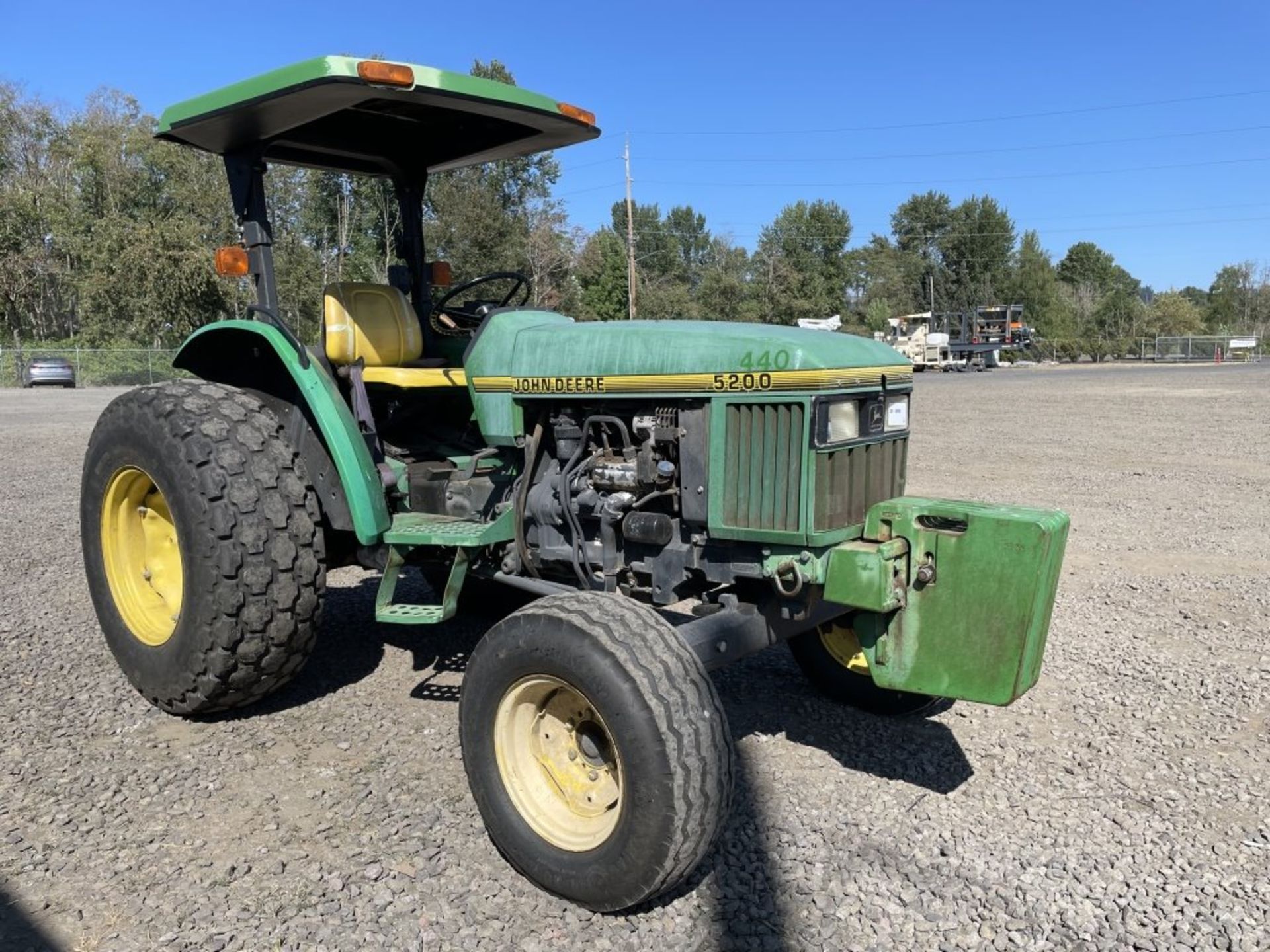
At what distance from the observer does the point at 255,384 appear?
4391 mm

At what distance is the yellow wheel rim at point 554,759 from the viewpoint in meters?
2.84

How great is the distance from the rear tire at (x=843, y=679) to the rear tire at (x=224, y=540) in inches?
78.5

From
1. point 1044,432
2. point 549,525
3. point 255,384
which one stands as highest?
point 255,384

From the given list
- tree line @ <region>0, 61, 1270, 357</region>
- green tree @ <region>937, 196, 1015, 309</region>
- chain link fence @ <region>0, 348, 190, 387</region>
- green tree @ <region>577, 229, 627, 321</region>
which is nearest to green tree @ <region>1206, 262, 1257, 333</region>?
tree line @ <region>0, 61, 1270, 357</region>

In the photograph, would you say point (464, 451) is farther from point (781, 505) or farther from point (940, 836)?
point (940, 836)

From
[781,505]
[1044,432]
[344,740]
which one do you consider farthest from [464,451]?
[1044,432]

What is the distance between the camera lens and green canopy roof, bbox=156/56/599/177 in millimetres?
3299

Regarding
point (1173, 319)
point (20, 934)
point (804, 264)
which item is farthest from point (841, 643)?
point (1173, 319)

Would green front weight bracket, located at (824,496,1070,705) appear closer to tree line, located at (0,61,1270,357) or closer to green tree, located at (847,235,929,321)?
tree line, located at (0,61,1270,357)

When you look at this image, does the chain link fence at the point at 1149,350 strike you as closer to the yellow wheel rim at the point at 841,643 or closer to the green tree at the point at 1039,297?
the green tree at the point at 1039,297

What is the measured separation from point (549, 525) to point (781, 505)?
1.01 metres

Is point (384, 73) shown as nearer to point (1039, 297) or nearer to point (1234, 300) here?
point (1039, 297)

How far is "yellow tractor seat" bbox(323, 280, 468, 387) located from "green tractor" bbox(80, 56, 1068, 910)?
0.05ft

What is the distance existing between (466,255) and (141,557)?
804 inches
